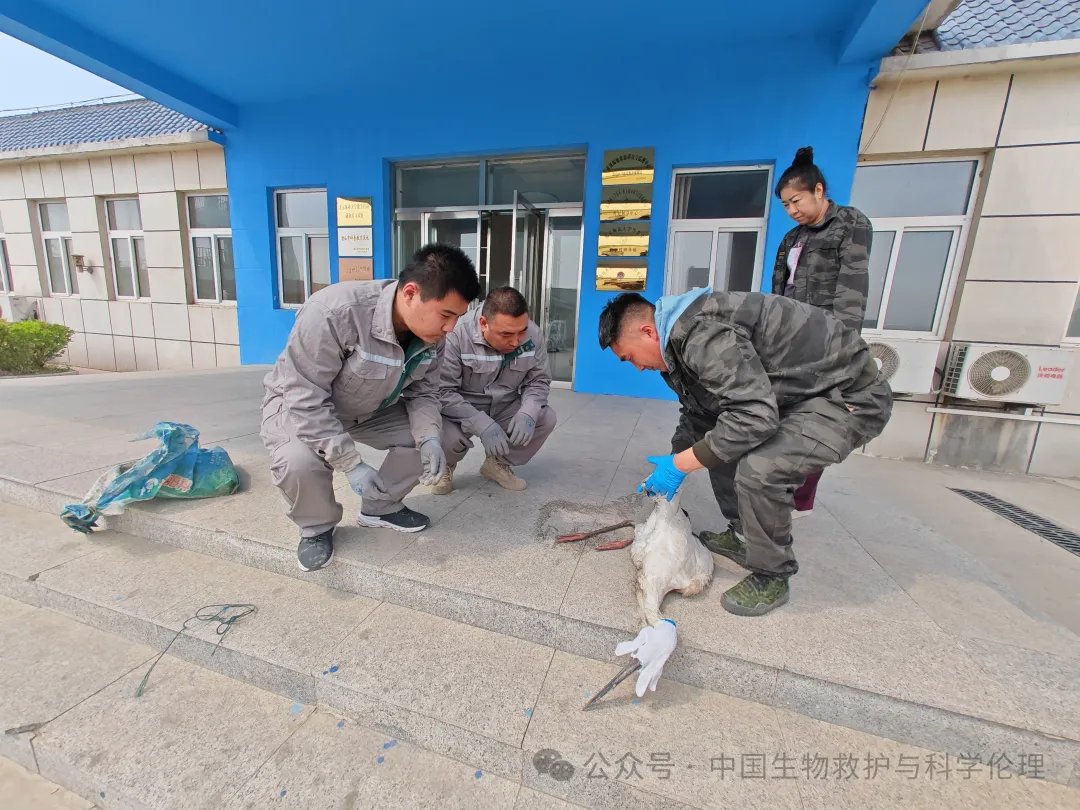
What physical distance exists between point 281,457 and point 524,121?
4.39 meters

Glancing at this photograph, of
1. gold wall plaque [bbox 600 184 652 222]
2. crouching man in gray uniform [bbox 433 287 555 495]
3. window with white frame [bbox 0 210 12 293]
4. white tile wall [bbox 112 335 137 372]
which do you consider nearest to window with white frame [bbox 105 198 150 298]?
white tile wall [bbox 112 335 137 372]

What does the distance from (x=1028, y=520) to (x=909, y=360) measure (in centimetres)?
146

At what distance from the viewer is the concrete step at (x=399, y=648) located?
1.21m

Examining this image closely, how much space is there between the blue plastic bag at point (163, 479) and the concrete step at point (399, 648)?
0.11 metres

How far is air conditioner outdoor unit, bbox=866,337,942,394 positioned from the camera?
384 cm

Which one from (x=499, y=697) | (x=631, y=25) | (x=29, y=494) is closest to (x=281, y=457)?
(x=499, y=697)

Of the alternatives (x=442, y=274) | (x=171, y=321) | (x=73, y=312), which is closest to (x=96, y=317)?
(x=73, y=312)

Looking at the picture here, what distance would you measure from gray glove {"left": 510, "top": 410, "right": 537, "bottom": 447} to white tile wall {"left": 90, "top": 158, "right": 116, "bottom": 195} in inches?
333

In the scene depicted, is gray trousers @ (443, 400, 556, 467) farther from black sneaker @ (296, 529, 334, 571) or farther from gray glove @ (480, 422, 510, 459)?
black sneaker @ (296, 529, 334, 571)

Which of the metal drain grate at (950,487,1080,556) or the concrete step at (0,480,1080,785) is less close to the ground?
the concrete step at (0,480,1080,785)

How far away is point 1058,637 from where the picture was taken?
4.83 ft

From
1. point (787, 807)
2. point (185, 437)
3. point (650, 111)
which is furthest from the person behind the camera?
point (650, 111)

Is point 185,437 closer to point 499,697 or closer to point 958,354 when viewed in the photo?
point 499,697

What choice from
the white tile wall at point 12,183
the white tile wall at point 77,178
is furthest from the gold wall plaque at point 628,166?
the white tile wall at point 12,183
